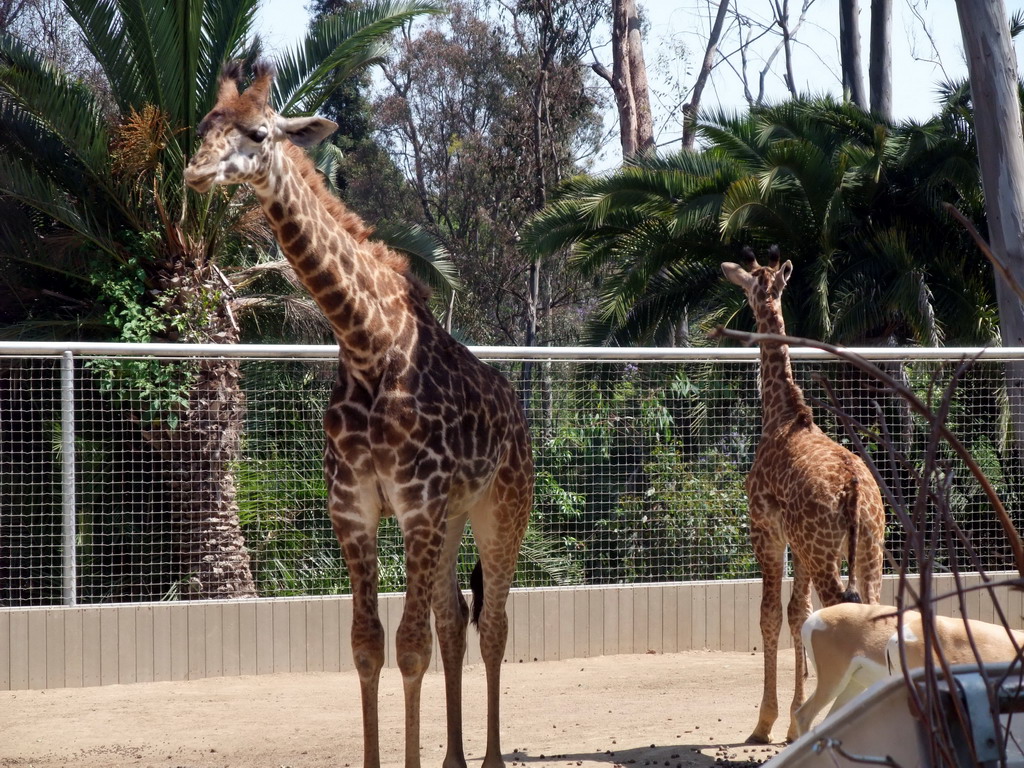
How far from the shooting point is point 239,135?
15.1ft

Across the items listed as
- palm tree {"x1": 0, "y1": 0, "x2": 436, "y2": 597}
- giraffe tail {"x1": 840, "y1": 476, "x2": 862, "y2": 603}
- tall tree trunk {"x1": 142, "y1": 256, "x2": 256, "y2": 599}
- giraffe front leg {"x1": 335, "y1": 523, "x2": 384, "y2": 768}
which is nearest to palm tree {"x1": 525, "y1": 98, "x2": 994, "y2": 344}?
palm tree {"x1": 0, "y1": 0, "x2": 436, "y2": 597}

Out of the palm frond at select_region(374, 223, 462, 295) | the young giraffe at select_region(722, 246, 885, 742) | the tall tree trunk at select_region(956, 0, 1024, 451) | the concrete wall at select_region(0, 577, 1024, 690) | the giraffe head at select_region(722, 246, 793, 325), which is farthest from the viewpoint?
the palm frond at select_region(374, 223, 462, 295)

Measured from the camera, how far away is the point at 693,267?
1429 centimetres

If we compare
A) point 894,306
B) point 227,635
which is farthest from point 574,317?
point 227,635

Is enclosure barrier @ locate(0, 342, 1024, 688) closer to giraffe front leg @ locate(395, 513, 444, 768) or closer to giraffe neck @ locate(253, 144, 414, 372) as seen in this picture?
giraffe neck @ locate(253, 144, 414, 372)

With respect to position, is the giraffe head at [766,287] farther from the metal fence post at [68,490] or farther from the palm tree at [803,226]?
the palm tree at [803,226]

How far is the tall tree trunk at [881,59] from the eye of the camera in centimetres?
2112

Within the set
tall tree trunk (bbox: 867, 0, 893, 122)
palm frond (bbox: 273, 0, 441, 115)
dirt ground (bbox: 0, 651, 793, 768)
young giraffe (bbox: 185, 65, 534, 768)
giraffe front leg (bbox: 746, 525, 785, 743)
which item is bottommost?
dirt ground (bbox: 0, 651, 793, 768)

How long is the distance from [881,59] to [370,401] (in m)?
19.3

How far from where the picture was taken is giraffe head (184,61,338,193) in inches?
175

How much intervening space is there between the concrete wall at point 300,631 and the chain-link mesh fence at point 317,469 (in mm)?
299

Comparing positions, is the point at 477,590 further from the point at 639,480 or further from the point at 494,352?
the point at 639,480

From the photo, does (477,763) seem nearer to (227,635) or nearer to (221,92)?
(227,635)

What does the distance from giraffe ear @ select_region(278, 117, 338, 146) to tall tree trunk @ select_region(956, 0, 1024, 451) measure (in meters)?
8.79
